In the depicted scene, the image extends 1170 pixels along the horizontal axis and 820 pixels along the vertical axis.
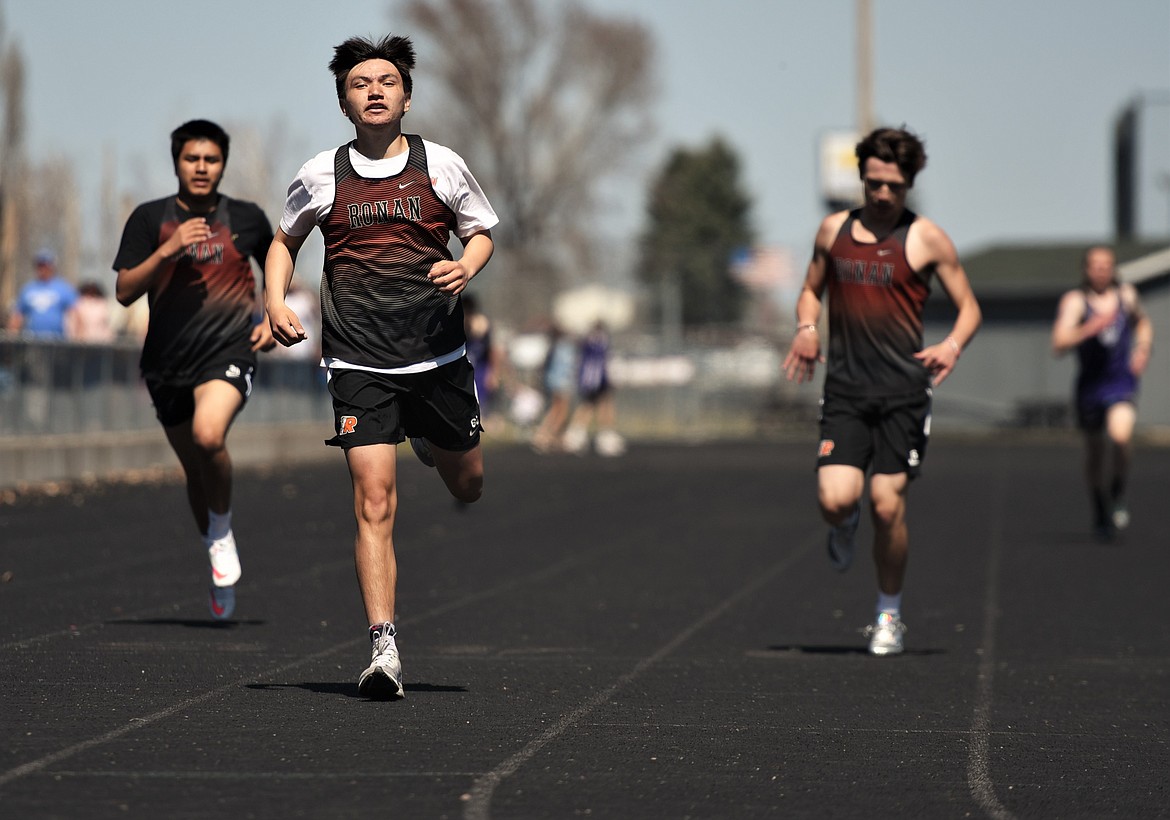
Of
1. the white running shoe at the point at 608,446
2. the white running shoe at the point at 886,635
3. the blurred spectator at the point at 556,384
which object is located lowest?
the white running shoe at the point at 608,446

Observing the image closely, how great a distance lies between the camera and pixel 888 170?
8547 mm

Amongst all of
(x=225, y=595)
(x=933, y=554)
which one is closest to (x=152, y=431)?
(x=933, y=554)

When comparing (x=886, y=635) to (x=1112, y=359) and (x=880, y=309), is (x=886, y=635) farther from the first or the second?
(x=1112, y=359)

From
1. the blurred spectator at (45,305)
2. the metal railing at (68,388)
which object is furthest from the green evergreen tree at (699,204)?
the blurred spectator at (45,305)

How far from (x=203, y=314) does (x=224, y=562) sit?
1137mm

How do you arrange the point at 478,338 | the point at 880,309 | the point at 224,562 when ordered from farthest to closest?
the point at 478,338 → the point at 224,562 → the point at 880,309

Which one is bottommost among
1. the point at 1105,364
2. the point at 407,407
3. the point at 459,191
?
the point at 1105,364

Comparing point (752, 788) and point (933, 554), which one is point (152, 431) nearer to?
point (933, 554)

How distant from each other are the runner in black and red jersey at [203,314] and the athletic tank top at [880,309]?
260cm

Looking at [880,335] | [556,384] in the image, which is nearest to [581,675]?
[880,335]

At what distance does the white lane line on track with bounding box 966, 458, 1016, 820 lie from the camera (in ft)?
17.5

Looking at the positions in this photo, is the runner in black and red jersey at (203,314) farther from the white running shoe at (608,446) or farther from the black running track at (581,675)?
the white running shoe at (608,446)

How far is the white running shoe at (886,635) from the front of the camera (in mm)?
8711

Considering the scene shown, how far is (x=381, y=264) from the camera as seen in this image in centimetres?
693
